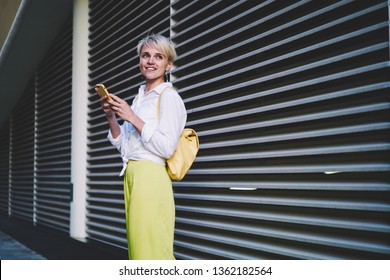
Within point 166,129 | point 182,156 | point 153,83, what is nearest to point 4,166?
point 153,83

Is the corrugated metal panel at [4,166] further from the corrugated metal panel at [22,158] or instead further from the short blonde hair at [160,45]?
the short blonde hair at [160,45]

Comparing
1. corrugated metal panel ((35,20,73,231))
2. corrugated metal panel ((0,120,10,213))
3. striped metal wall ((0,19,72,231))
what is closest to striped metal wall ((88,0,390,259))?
corrugated metal panel ((35,20,73,231))

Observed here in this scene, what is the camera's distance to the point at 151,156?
246 cm

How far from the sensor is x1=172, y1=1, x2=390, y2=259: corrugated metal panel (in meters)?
2.68

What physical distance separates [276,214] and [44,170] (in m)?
6.40

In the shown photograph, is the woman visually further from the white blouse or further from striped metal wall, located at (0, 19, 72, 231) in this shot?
striped metal wall, located at (0, 19, 72, 231)

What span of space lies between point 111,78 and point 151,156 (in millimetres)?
3942

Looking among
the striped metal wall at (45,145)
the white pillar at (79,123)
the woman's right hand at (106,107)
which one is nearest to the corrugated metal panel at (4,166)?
the striped metal wall at (45,145)

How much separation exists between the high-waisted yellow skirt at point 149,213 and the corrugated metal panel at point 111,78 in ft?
9.86

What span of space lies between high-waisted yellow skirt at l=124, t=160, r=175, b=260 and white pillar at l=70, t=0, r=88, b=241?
4354mm

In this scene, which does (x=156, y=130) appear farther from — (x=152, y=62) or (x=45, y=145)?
(x=45, y=145)

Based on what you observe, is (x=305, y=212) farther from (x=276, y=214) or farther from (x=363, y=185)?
(x=363, y=185)
